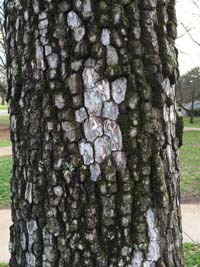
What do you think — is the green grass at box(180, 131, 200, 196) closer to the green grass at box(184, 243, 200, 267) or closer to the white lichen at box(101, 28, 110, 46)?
the green grass at box(184, 243, 200, 267)

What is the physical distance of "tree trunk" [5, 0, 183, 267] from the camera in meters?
1.55

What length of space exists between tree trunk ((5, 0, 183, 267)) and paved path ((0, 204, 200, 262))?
Answer: 329cm

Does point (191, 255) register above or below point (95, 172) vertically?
below

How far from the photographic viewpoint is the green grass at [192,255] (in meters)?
4.25

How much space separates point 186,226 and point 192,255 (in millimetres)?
1313

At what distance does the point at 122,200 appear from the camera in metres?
1.55

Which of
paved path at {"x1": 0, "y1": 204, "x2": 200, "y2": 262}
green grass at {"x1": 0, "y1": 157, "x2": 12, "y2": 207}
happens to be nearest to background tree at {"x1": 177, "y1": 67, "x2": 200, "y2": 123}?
green grass at {"x1": 0, "y1": 157, "x2": 12, "y2": 207}

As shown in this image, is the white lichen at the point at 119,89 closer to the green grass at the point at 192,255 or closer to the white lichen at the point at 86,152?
the white lichen at the point at 86,152

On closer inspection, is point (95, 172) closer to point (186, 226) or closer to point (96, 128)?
point (96, 128)

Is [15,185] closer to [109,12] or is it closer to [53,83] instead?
[53,83]

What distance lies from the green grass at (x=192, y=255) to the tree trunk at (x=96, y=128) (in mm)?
2833

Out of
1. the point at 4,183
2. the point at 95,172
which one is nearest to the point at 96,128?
the point at 95,172

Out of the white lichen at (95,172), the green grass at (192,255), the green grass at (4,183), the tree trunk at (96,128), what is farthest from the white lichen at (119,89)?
the green grass at (4,183)

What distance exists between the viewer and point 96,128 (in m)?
1.57
